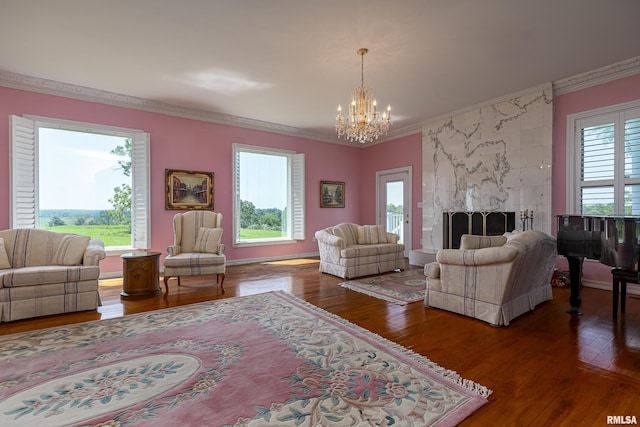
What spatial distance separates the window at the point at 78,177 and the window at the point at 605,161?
7238 millimetres

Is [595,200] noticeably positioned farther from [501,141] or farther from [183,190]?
[183,190]

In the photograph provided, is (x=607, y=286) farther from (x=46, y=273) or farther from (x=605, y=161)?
(x=46, y=273)

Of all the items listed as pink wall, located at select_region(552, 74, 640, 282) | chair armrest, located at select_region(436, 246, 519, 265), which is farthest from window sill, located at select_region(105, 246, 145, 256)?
pink wall, located at select_region(552, 74, 640, 282)

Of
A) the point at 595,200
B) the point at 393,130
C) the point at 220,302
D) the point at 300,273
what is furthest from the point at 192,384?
the point at 393,130

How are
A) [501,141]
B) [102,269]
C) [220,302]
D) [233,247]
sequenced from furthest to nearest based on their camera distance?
[233,247], [501,141], [102,269], [220,302]

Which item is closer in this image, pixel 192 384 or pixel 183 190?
pixel 192 384

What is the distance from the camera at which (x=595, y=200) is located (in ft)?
15.0

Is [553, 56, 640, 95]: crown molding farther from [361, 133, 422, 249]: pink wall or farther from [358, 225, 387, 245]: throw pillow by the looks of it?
[358, 225, 387, 245]: throw pillow

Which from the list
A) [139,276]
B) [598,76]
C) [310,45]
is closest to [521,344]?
[310,45]

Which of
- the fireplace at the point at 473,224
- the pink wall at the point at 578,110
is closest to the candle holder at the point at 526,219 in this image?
the fireplace at the point at 473,224

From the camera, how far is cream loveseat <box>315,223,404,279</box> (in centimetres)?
529

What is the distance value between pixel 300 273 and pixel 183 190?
2836mm

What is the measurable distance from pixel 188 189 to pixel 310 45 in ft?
12.4

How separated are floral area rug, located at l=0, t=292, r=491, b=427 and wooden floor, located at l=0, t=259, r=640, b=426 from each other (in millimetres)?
235
